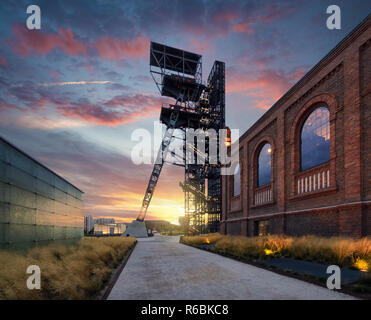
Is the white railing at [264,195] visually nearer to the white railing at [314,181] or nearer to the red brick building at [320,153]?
the red brick building at [320,153]

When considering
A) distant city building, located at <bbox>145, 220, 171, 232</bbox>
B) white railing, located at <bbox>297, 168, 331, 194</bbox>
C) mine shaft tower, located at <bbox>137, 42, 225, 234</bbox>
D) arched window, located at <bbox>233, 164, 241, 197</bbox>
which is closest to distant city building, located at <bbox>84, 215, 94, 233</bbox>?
distant city building, located at <bbox>145, 220, 171, 232</bbox>

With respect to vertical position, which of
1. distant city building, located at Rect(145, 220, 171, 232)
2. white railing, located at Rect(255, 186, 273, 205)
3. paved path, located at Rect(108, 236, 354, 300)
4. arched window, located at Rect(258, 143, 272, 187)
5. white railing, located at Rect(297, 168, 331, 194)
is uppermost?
arched window, located at Rect(258, 143, 272, 187)

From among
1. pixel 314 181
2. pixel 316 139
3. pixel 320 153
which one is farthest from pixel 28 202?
pixel 316 139

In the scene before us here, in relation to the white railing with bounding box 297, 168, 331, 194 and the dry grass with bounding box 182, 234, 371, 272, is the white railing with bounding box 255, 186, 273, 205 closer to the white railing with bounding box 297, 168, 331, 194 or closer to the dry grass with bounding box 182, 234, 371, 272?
the white railing with bounding box 297, 168, 331, 194

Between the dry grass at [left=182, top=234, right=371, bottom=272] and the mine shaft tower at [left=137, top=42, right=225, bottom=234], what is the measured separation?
25089 millimetres

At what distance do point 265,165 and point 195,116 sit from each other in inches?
867

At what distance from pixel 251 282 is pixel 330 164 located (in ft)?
28.6

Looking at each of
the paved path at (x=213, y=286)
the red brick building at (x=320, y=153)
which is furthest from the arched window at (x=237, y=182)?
the paved path at (x=213, y=286)

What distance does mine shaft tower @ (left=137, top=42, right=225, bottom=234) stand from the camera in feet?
131

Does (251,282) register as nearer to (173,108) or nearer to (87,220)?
(173,108)

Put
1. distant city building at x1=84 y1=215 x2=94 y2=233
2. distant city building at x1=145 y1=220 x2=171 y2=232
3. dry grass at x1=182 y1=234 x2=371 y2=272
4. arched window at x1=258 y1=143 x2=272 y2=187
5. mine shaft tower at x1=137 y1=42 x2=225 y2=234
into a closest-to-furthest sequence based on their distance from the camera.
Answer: dry grass at x1=182 y1=234 x2=371 y2=272
arched window at x1=258 y1=143 x2=272 y2=187
mine shaft tower at x1=137 y1=42 x2=225 y2=234
distant city building at x1=84 y1=215 x2=94 y2=233
distant city building at x1=145 y1=220 x2=171 y2=232

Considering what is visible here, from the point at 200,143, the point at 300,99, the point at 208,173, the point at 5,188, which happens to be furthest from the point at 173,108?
the point at 5,188

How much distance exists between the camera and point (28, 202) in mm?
11742

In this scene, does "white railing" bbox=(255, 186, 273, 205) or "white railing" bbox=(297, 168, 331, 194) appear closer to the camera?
"white railing" bbox=(297, 168, 331, 194)
